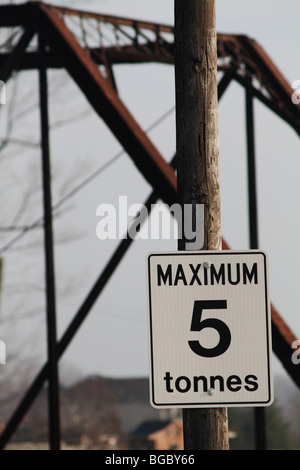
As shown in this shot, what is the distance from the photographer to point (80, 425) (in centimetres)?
10344

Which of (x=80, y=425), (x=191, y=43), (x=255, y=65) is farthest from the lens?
(x=80, y=425)

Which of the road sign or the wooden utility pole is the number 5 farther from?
the wooden utility pole

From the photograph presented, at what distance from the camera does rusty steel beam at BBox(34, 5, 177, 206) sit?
13.1 meters

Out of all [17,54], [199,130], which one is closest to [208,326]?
[199,130]

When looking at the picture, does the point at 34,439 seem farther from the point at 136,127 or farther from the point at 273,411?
the point at 136,127

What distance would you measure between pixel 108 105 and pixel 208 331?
8.78 metres

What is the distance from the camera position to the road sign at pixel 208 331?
4977mm

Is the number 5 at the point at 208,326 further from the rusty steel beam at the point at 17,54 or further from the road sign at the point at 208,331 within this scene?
the rusty steel beam at the point at 17,54

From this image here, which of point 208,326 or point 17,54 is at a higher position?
point 17,54

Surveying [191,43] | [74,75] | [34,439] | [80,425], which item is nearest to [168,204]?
[74,75]

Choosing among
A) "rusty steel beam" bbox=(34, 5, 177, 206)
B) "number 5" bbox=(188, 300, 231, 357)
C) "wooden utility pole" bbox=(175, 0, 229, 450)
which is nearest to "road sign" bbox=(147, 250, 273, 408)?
"number 5" bbox=(188, 300, 231, 357)

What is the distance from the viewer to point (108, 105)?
1334 cm

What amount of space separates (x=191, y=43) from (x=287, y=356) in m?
8.40

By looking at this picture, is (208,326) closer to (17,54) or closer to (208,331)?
(208,331)
